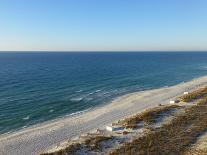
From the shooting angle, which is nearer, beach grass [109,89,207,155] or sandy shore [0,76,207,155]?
beach grass [109,89,207,155]

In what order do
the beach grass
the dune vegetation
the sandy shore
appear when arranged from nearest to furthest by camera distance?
the beach grass
the dune vegetation
the sandy shore

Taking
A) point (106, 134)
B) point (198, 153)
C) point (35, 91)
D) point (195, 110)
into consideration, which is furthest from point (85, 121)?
point (35, 91)

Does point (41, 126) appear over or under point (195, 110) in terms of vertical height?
under

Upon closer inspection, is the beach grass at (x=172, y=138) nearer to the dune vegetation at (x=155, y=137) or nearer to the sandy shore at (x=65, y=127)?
the dune vegetation at (x=155, y=137)

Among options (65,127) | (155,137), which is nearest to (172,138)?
(155,137)

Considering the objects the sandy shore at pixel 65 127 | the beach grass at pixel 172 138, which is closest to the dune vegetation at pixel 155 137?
the beach grass at pixel 172 138

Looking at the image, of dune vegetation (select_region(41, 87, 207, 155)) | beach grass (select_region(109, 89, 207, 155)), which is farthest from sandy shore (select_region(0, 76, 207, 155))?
beach grass (select_region(109, 89, 207, 155))

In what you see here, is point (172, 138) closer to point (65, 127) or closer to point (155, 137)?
point (155, 137)

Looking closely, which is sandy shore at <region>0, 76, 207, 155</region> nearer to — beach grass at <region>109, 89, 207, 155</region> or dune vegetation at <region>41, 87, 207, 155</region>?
dune vegetation at <region>41, 87, 207, 155</region>

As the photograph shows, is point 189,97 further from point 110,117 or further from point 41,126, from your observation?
point 41,126
